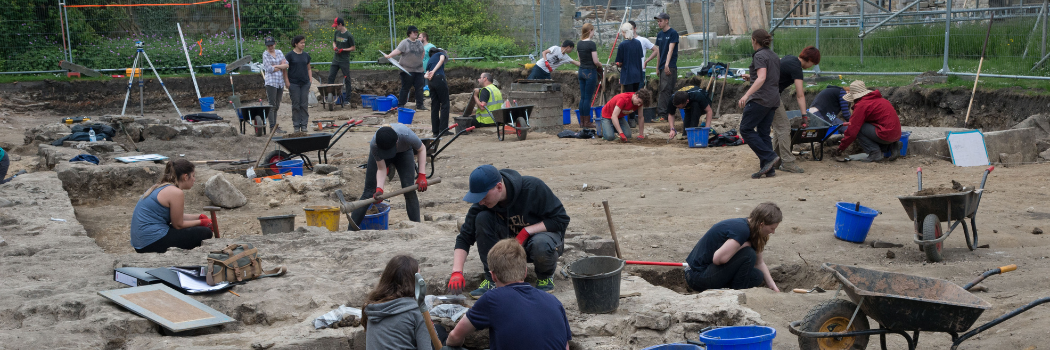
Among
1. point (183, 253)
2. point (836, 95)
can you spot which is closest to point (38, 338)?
point (183, 253)

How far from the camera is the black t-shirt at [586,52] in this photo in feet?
42.3

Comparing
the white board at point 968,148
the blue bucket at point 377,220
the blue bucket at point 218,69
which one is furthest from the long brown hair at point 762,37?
the blue bucket at point 218,69

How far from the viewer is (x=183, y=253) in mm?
5566

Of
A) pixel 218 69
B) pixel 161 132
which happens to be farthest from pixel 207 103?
pixel 161 132

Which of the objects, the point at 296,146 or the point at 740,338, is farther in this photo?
the point at 296,146

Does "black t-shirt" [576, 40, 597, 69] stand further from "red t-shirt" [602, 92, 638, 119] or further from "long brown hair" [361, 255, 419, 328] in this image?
"long brown hair" [361, 255, 419, 328]

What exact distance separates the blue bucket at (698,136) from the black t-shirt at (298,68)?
648 cm

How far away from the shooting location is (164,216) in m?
5.77

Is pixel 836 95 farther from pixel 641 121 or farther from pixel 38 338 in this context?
pixel 38 338

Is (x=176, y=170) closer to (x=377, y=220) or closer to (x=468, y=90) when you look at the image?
(x=377, y=220)

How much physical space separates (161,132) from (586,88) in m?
7.10

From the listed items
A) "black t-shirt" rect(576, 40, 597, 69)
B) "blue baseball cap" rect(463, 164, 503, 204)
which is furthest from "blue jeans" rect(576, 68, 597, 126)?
"blue baseball cap" rect(463, 164, 503, 204)

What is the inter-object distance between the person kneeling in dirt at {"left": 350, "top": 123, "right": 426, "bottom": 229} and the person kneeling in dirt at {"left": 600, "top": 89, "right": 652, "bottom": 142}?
15.9 feet

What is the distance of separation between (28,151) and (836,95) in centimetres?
1212
